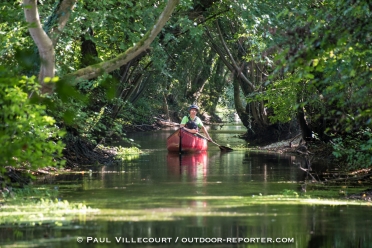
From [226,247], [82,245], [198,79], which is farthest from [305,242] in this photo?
[198,79]

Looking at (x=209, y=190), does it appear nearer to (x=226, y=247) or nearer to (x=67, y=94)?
(x=226, y=247)

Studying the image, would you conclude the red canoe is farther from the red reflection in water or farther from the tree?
the tree

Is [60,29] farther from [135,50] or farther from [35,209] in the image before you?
[35,209]

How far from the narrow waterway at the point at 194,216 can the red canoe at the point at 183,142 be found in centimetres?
992

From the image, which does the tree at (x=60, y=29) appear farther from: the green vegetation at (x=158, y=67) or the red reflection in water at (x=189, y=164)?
the red reflection in water at (x=189, y=164)

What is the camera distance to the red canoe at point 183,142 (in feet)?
90.6

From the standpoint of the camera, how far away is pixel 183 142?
27.7 meters

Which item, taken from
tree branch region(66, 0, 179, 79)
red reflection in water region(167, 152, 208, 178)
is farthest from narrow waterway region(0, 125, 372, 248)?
tree branch region(66, 0, 179, 79)

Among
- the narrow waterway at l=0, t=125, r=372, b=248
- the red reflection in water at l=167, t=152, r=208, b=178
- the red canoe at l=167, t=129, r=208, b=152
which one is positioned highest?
the red canoe at l=167, t=129, r=208, b=152

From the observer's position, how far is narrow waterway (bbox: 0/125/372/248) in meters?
8.05

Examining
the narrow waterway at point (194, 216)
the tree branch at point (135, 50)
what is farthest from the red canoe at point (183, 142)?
the tree branch at point (135, 50)

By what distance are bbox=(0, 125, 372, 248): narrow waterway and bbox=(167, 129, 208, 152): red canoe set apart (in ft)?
32.5

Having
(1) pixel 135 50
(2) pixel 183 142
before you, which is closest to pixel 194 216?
(1) pixel 135 50

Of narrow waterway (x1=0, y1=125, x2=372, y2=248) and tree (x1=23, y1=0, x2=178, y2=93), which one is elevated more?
tree (x1=23, y1=0, x2=178, y2=93)
